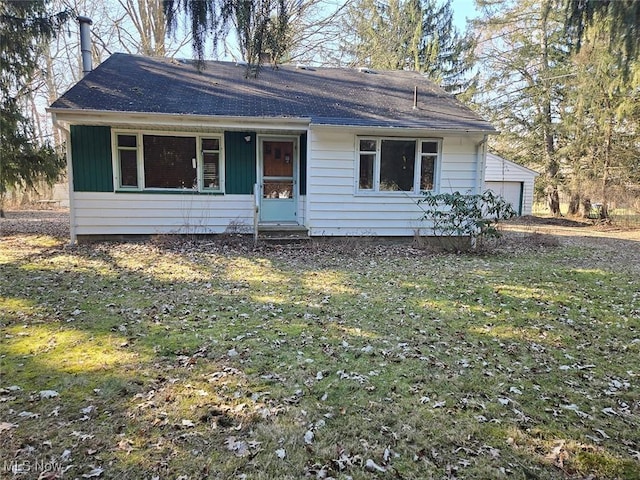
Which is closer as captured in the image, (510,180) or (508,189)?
(510,180)

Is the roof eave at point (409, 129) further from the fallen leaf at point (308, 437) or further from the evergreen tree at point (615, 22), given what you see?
the fallen leaf at point (308, 437)

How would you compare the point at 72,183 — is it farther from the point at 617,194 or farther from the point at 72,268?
the point at 617,194

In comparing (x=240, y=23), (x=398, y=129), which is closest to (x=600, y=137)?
(x=398, y=129)

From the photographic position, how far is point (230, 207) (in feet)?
32.6

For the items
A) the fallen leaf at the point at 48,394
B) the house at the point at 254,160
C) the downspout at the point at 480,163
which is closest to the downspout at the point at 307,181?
the house at the point at 254,160

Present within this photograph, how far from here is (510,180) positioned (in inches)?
845

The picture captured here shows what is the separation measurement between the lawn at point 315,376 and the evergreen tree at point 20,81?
516 cm

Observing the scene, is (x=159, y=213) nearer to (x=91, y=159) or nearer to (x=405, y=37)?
(x=91, y=159)

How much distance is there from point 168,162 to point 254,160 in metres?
2.10

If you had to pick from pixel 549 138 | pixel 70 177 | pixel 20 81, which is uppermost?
pixel 549 138

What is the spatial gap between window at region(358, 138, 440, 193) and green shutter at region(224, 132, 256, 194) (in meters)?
2.73

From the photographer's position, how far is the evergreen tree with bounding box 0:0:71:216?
32.1 feet

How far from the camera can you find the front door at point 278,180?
1027cm

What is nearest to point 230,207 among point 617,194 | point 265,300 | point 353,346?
point 265,300
